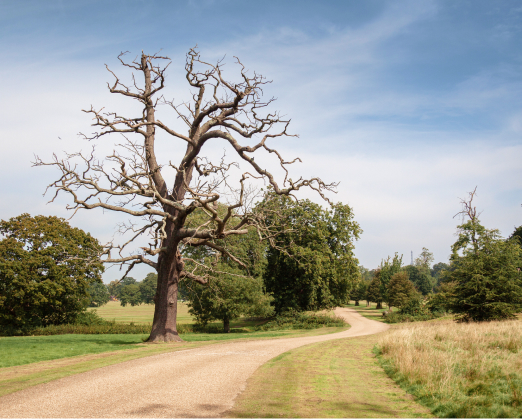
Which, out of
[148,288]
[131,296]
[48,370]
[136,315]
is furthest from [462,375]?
[131,296]

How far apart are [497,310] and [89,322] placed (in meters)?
34.8

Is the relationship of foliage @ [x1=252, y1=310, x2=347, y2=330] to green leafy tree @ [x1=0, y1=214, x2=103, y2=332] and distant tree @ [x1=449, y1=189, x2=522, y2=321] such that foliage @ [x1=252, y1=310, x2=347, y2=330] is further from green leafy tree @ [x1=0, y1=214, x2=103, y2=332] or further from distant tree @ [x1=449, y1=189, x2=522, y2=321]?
green leafy tree @ [x1=0, y1=214, x2=103, y2=332]

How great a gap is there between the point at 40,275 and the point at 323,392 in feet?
114

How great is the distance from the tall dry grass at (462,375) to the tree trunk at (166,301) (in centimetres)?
1054

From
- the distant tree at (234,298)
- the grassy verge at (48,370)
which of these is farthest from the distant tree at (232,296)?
the grassy verge at (48,370)

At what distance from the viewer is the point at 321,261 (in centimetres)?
3934

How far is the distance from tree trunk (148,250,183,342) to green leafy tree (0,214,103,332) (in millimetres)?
15974

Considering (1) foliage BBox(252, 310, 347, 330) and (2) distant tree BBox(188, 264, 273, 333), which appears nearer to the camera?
(2) distant tree BBox(188, 264, 273, 333)

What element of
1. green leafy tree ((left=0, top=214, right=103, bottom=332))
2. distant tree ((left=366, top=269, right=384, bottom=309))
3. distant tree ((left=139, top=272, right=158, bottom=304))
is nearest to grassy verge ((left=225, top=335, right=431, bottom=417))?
green leafy tree ((left=0, top=214, right=103, bottom=332))

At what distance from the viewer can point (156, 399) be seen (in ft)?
24.6

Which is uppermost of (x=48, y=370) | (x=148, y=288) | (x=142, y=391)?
(x=142, y=391)

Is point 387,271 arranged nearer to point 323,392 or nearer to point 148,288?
point 323,392

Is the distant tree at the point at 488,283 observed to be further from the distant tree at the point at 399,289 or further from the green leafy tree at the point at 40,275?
the green leafy tree at the point at 40,275

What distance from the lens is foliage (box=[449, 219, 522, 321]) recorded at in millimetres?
25516
